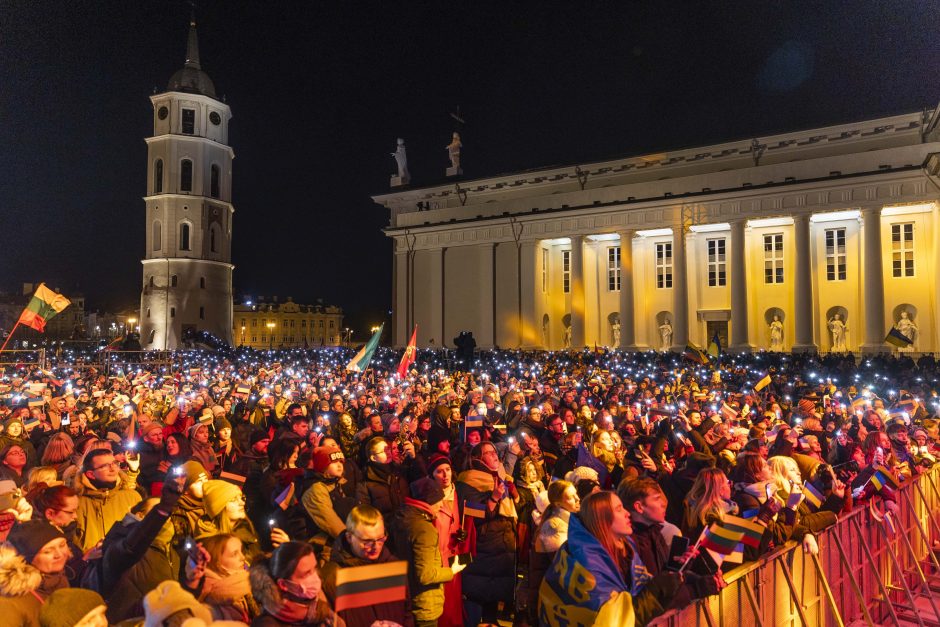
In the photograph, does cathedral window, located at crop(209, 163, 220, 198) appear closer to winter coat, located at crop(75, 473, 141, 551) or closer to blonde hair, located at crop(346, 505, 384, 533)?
winter coat, located at crop(75, 473, 141, 551)

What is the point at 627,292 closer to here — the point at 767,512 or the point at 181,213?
the point at 767,512

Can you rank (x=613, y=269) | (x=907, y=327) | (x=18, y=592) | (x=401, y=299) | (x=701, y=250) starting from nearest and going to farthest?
(x=18, y=592) → (x=907, y=327) → (x=701, y=250) → (x=613, y=269) → (x=401, y=299)

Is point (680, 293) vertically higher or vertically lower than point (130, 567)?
higher

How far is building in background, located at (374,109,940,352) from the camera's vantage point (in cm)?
3669

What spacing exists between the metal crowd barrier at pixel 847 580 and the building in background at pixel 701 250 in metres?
29.2

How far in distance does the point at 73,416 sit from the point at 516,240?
1504 inches

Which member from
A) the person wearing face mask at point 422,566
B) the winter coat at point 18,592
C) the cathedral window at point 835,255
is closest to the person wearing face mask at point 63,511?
the winter coat at point 18,592

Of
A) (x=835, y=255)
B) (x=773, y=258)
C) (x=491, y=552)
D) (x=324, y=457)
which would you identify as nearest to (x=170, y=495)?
(x=324, y=457)

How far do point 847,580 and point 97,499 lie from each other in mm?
6605

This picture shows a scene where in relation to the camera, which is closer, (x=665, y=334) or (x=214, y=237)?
(x=665, y=334)

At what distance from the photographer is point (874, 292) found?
34.5 m

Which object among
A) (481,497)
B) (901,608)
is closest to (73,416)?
(481,497)

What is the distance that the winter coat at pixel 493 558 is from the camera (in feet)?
19.4

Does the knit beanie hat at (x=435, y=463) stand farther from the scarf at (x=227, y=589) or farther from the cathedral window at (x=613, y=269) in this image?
the cathedral window at (x=613, y=269)
